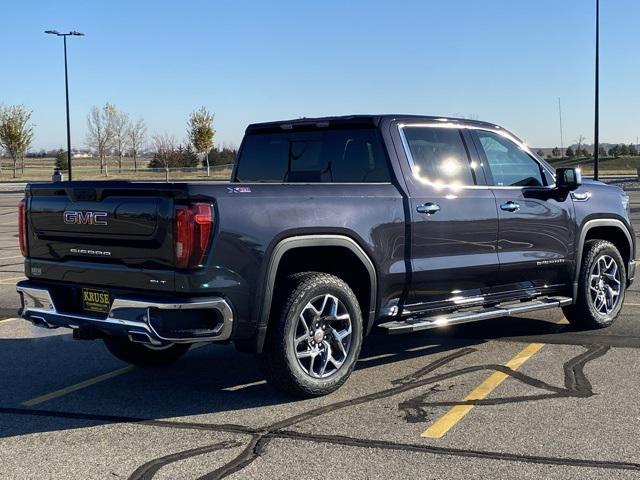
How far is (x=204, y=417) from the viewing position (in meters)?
5.25

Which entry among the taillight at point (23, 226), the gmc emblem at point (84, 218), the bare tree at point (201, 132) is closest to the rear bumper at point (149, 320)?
the gmc emblem at point (84, 218)

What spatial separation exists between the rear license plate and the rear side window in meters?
2.49

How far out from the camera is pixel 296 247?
5.45 meters

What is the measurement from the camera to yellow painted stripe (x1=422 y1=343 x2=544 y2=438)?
4.86m

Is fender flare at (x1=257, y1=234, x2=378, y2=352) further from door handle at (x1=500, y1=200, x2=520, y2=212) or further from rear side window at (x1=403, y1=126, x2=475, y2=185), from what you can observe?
door handle at (x1=500, y1=200, x2=520, y2=212)

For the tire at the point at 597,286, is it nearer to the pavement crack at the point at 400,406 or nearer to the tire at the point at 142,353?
the pavement crack at the point at 400,406

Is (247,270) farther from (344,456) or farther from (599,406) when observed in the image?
(599,406)

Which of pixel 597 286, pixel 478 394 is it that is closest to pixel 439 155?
pixel 478 394

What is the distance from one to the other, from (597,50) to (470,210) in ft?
103

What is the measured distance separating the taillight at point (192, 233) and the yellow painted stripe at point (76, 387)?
162 cm

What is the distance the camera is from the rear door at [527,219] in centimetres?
684

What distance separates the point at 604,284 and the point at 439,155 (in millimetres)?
2465

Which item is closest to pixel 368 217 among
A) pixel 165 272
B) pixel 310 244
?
pixel 310 244

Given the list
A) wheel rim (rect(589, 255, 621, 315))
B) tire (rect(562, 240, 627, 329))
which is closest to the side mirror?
tire (rect(562, 240, 627, 329))
